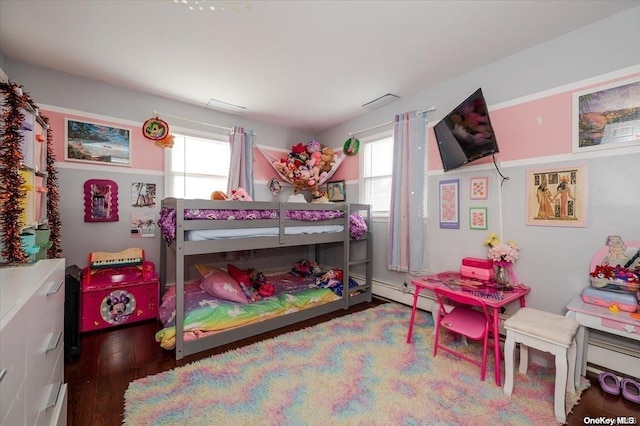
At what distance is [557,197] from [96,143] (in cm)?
443

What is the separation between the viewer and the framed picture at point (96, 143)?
9.06 ft

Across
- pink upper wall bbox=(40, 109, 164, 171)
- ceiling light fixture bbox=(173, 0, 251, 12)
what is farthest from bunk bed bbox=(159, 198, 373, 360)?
ceiling light fixture bbox=(173, 0, 251, 12)

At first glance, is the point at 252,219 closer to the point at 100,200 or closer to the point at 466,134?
the point at 100,200

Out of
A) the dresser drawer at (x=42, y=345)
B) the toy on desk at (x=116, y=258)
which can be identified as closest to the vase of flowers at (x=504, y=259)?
the dresser drawer at (x=42, y=345)

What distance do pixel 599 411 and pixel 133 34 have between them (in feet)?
13.3

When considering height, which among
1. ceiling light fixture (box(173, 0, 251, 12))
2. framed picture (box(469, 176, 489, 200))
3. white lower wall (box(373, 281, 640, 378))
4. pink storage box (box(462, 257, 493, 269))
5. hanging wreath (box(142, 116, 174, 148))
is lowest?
white lower wall (box(373, 281, 640, 378))

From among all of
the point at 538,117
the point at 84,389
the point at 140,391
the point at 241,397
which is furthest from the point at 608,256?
the point at 84,389

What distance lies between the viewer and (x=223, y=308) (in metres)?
2.47

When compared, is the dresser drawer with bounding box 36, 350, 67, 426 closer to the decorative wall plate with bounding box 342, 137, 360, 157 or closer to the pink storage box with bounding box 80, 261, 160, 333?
the pink storage box with bounding box 80, 261, 160, 333

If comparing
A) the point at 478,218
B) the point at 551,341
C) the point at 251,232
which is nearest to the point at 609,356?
the point at 551,341

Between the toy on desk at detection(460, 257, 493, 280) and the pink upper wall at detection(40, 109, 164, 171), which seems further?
the pink upper wall at detection(40, 109, 164, 171)

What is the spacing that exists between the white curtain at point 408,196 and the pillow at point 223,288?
1.82 m

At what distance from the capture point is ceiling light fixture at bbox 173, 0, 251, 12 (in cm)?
179

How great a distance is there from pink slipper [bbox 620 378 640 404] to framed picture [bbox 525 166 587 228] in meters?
1.04
